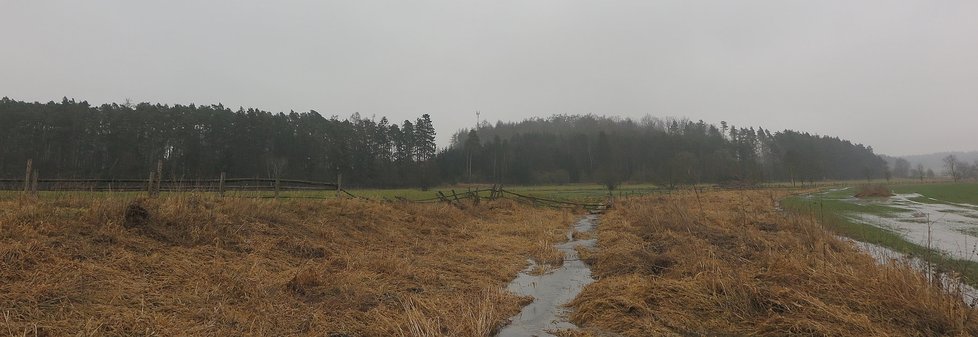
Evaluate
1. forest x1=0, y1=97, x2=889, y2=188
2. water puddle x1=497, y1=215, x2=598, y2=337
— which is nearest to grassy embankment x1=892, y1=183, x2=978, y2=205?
forest x1=0, y1=97, x2=889, y2=188

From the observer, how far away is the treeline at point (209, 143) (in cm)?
4622

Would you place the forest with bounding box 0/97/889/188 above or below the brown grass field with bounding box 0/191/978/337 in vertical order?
above

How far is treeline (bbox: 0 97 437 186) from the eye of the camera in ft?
152

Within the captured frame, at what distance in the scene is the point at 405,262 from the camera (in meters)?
9.12

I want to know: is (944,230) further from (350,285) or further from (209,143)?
(209,143)

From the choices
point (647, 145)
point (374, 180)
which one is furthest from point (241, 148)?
point (647, 145)

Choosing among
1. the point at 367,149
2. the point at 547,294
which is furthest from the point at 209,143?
the point at 547,294

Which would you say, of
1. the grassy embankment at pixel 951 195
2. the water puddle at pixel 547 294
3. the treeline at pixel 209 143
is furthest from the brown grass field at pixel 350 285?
the grassy embankment at pixel 951 195

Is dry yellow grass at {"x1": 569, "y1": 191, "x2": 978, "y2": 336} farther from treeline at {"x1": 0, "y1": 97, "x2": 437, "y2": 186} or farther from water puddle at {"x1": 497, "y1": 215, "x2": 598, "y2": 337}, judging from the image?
treeline at {"x1": 0, "y1": 97, "x2": 437, "y2": 186}

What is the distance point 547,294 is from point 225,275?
4934 millimetres

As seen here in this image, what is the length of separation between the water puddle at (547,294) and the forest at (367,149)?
5.44 m

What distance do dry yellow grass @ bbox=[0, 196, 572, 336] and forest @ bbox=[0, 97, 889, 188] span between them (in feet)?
17.5

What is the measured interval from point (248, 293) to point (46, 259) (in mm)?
2653

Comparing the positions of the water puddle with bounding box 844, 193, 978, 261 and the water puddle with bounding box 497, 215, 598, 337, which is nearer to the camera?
the water puddle with bounding box 497, 215, 598, 337
